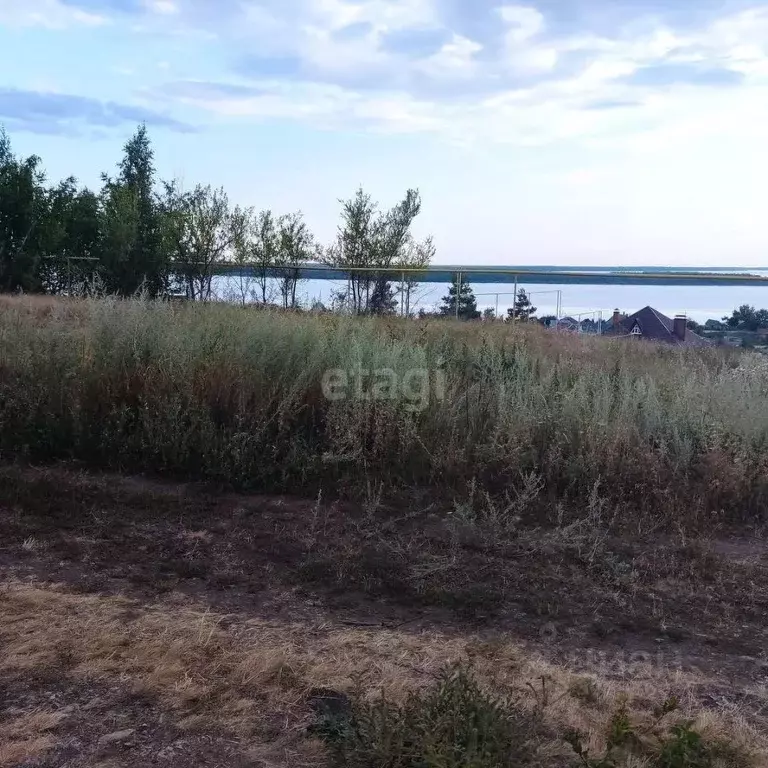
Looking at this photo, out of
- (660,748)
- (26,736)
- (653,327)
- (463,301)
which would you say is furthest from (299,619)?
(653,327)

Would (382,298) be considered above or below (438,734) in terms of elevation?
above

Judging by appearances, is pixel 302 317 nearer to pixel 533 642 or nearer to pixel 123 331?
pixel 123 331

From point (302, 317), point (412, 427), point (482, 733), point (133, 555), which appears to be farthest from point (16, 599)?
point (302, 317)

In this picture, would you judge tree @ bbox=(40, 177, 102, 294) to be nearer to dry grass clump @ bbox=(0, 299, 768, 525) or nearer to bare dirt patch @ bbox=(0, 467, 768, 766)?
dry grass clump @ bbox=(0, 299, 768, 525)

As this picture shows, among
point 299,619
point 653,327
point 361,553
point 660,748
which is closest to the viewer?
point 660,748

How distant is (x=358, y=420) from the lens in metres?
5.30

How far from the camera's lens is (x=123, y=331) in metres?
6.18

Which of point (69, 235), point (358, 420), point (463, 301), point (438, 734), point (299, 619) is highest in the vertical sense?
point (69, 235)

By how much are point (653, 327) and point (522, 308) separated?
2.59 metres

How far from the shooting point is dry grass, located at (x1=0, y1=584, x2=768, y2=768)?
258 cm

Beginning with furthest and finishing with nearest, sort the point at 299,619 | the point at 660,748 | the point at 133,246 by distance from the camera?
the point at 133,246, the point at 299,619, the point at 660,748

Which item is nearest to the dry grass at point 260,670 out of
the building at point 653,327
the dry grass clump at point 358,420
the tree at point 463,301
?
the dry grass clump at point 358,420

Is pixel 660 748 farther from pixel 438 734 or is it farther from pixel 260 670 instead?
pixel 260 670

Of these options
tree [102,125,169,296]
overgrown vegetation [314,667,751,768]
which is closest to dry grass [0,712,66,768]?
overgrown vegetation [314,667,751,768]
